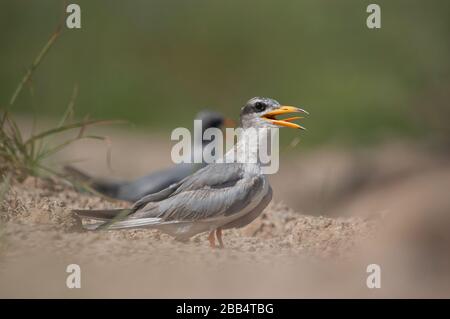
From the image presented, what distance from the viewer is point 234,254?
4211 millimetres

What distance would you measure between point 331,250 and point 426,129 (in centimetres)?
557

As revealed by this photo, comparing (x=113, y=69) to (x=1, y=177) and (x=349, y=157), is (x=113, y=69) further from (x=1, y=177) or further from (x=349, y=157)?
(x=1, y=177)

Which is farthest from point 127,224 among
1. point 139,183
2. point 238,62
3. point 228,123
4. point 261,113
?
point 238,62

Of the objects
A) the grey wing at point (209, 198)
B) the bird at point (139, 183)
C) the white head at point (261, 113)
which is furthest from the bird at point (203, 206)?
the bird at point (139, 183)

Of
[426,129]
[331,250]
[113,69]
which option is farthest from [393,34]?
[331,250]

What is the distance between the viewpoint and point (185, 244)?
452cm

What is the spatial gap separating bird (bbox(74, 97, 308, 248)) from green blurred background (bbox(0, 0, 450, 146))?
549cm

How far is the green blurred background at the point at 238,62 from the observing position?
988cm

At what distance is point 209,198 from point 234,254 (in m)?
0.45

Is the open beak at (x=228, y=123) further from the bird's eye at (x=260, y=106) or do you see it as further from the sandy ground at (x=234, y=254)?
the bird's eye at (x=260, y=106)

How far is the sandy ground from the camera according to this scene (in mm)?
3559

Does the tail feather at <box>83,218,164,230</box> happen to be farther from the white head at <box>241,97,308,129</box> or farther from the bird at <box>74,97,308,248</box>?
the white head at <box>241,97,308,129</box>

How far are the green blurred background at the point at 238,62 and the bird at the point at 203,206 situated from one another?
18.0 ft

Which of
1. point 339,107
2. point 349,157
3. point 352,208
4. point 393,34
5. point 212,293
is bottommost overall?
point 212,293
